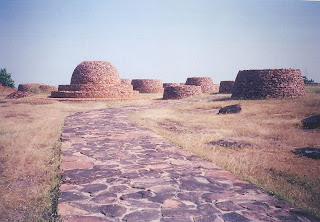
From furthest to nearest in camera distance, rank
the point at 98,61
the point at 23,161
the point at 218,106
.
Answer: the point at 98,61 < the point at 218,106 < the point at 23,161

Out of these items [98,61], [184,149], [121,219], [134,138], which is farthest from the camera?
[98,61]

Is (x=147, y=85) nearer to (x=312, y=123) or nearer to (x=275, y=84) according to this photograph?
(x=275, y=84)

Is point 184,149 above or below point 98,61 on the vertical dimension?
below

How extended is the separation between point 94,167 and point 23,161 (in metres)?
1.51

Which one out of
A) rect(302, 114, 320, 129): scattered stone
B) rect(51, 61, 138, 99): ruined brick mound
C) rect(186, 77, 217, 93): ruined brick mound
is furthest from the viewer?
rect(186, 77, 217, 93): ruined brick mound

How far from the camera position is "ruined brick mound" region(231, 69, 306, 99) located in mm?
14586

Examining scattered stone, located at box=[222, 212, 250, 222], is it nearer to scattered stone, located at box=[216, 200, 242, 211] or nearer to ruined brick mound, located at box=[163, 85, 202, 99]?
scattered stone, located at box=[216, 200, 242, 211]

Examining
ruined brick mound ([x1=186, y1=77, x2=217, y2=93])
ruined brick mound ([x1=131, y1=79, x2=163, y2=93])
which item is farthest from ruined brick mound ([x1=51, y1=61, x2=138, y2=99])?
ruined brick mound ([x1=131, y1=79, x2=163, y2=93])

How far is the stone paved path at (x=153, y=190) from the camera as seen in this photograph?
7.64ft

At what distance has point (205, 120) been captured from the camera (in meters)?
9.22

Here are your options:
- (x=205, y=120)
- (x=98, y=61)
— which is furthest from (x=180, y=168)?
(x=98, y=61)

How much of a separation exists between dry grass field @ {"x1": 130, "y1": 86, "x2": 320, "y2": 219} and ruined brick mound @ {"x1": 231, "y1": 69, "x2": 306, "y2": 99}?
2756 millimetres

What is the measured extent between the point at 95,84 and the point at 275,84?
12884 millimetres

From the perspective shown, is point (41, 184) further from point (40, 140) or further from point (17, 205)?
point (40, 140)
